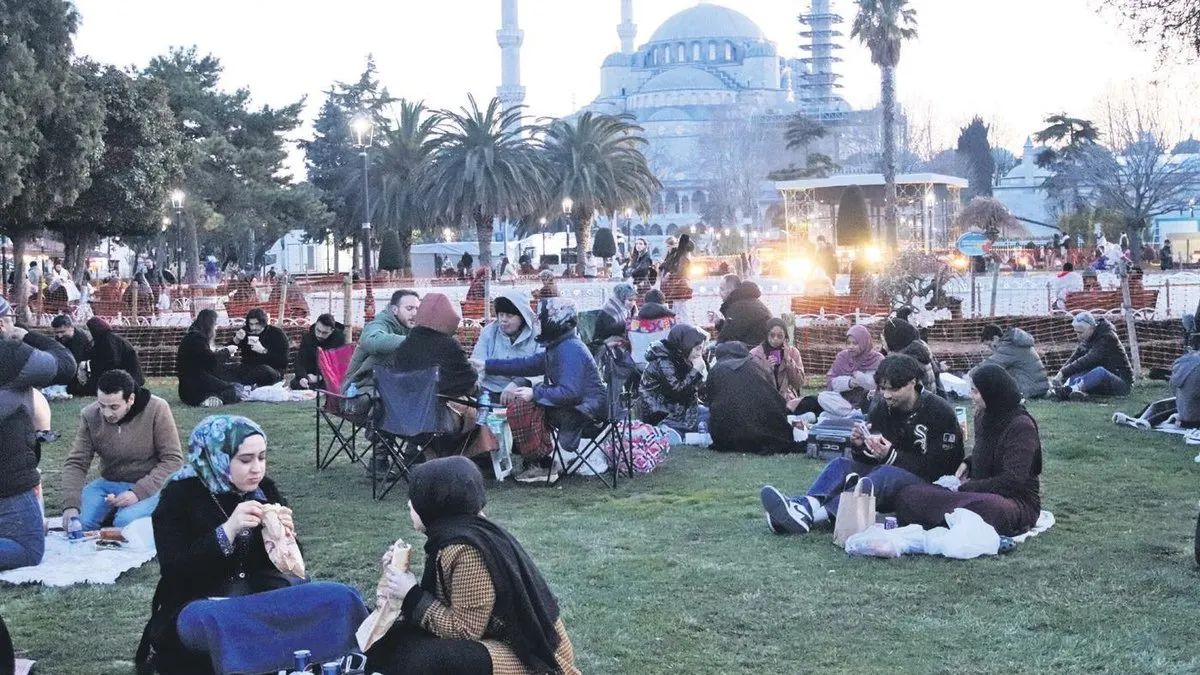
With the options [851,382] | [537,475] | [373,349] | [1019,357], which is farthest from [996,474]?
[1019,357]

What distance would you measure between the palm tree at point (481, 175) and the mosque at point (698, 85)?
60.1 meters

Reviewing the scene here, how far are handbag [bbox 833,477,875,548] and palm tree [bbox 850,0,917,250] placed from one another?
34927 mm

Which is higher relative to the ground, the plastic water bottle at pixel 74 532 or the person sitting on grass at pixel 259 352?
the person sitting on grass at pixel 259 352

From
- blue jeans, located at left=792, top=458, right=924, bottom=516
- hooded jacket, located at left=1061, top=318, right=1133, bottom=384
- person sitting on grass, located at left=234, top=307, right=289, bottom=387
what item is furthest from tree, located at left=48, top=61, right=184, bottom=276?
blue jeans, located at left=792, top=458, right=924, bottom=516

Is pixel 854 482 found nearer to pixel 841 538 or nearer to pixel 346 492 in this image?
pixel 841 538

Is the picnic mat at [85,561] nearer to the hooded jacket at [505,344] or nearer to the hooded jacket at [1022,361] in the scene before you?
the hooded jacket at [505,344]

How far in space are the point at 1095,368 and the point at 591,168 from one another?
1370 inches

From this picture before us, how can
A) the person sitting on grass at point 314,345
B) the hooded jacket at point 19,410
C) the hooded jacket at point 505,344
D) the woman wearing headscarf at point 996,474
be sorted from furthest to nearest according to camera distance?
the person sitting on grass at point 314,345 → the hooded jacket at point 505,344 → the woman wearing headscarf at point 996,474 → the hooded jacket at point 19,410

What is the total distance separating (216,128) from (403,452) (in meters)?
40.8

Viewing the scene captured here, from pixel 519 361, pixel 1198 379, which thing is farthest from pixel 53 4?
pixel 1198 379

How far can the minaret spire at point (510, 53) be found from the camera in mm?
149750

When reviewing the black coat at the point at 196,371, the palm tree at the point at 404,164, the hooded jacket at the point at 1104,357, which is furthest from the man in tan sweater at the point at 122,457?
the palm tree at the point at 404,164

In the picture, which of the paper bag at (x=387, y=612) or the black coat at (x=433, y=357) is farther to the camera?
the black coat at (x=433, y=357)

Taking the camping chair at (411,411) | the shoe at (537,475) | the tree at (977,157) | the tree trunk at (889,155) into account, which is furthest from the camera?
the tree at (977,157)
